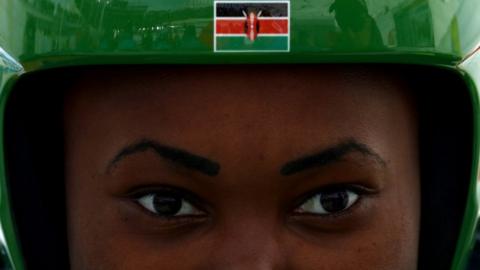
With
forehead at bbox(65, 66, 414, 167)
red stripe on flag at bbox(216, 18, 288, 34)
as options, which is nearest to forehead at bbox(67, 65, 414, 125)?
forehead at bbox(65, 66, 414, 167)

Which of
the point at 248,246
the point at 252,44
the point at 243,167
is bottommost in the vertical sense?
the point at 248,246

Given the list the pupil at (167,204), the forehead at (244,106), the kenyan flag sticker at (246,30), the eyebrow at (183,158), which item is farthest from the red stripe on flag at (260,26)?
the pupil at (167,204)

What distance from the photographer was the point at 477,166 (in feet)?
8.36

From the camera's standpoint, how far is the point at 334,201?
2488 mm

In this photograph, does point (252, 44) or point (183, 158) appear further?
point (183, 158)

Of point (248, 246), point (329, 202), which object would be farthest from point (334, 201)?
point (248, 246)

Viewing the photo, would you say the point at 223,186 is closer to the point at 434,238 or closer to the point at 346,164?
the point at 346,164

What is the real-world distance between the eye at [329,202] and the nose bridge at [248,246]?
8 centimetres

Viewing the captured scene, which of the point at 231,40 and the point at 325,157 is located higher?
the point at 231,40

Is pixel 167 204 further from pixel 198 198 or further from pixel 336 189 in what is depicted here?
pixel 336 189

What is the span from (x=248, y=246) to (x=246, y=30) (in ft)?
1.22

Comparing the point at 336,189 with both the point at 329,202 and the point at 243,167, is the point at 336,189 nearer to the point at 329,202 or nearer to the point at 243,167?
the point at 329,202

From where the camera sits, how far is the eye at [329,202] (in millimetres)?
2477

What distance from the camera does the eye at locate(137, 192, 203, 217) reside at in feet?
8.13
